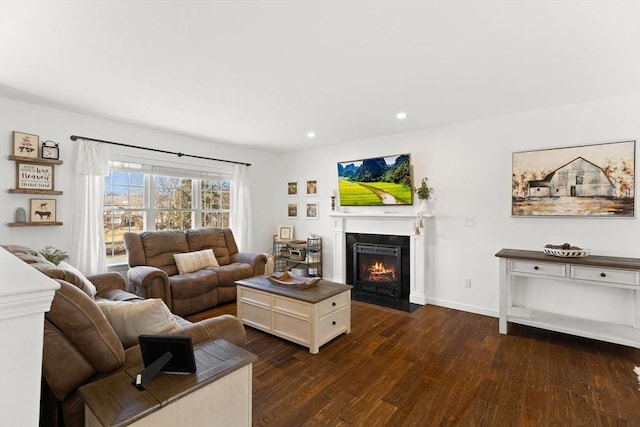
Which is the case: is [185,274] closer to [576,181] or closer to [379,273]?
[379,273]

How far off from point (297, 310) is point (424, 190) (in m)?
2.43

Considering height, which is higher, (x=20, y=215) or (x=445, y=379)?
(x=20, y=215)

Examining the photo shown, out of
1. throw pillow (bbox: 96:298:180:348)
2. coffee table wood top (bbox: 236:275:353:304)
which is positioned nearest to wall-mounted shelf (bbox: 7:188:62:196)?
coffee table wood top (bbox: 236:275:353:304)

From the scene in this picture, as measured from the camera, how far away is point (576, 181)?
3.22 meters

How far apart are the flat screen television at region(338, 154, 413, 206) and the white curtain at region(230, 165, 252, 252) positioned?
1701mm

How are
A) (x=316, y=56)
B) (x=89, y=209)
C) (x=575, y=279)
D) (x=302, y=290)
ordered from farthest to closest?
(x=89, y=209), (x=302, y=290), (x=575, y=279), (x=316, y=56)

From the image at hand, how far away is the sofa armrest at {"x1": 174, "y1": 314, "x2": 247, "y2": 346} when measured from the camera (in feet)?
5.70

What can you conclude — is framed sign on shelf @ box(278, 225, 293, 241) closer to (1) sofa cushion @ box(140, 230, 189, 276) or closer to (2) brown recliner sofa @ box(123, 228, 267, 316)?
(2) brown recliner sofa @ box(123, 228, 267, 316)

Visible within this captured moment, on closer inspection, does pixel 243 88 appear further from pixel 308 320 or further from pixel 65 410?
pixel 65 410

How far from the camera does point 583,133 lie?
3.20 m

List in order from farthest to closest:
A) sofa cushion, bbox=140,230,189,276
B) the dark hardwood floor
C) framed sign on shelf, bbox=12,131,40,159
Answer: sofa cushion, bbox=140,230,189,276 → framed sign on shelf, bbox=12,131,40,159 → the dark hardwood floor

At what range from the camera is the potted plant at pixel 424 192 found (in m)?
4.14

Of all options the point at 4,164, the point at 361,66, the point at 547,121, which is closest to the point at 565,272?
the point at 547,121

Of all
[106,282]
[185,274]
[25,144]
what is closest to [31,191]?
[25,144]
